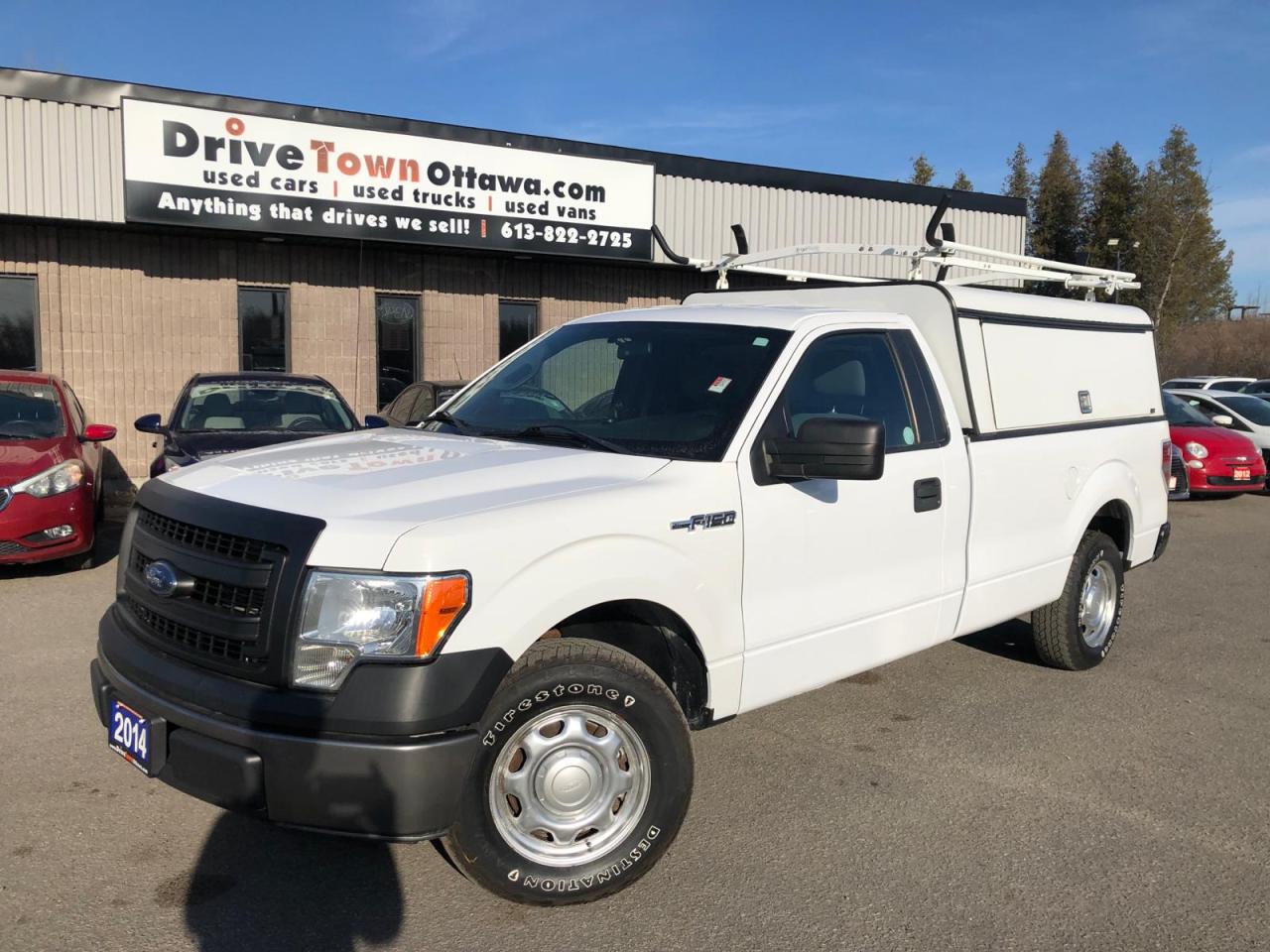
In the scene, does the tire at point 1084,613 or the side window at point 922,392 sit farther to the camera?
the tire at point 1084,613

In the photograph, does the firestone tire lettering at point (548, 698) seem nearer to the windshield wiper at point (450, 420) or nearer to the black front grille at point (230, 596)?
the black front grille at point (230, 596)

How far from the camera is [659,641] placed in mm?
3809

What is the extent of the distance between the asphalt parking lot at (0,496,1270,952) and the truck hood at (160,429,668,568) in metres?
1.28

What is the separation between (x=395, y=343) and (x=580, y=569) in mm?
12726

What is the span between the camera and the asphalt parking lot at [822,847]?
131 inches

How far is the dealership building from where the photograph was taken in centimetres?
1233

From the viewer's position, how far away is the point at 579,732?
3.42m

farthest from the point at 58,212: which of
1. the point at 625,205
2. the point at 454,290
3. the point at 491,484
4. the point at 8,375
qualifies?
the point at 491,484

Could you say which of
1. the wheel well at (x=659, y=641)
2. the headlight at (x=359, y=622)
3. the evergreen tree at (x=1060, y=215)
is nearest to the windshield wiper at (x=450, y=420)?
the wheel well at (x=659, y=641)

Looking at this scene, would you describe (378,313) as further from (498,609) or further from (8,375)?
(498,609)

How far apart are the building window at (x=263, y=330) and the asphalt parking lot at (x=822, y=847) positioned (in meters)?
8.92

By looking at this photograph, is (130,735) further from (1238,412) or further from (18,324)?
(1238,412)

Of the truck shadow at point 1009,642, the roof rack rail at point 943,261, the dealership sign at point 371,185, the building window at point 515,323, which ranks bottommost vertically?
the truck shadow at point 1009,642

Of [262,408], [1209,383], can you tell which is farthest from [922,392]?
[1209,383]
